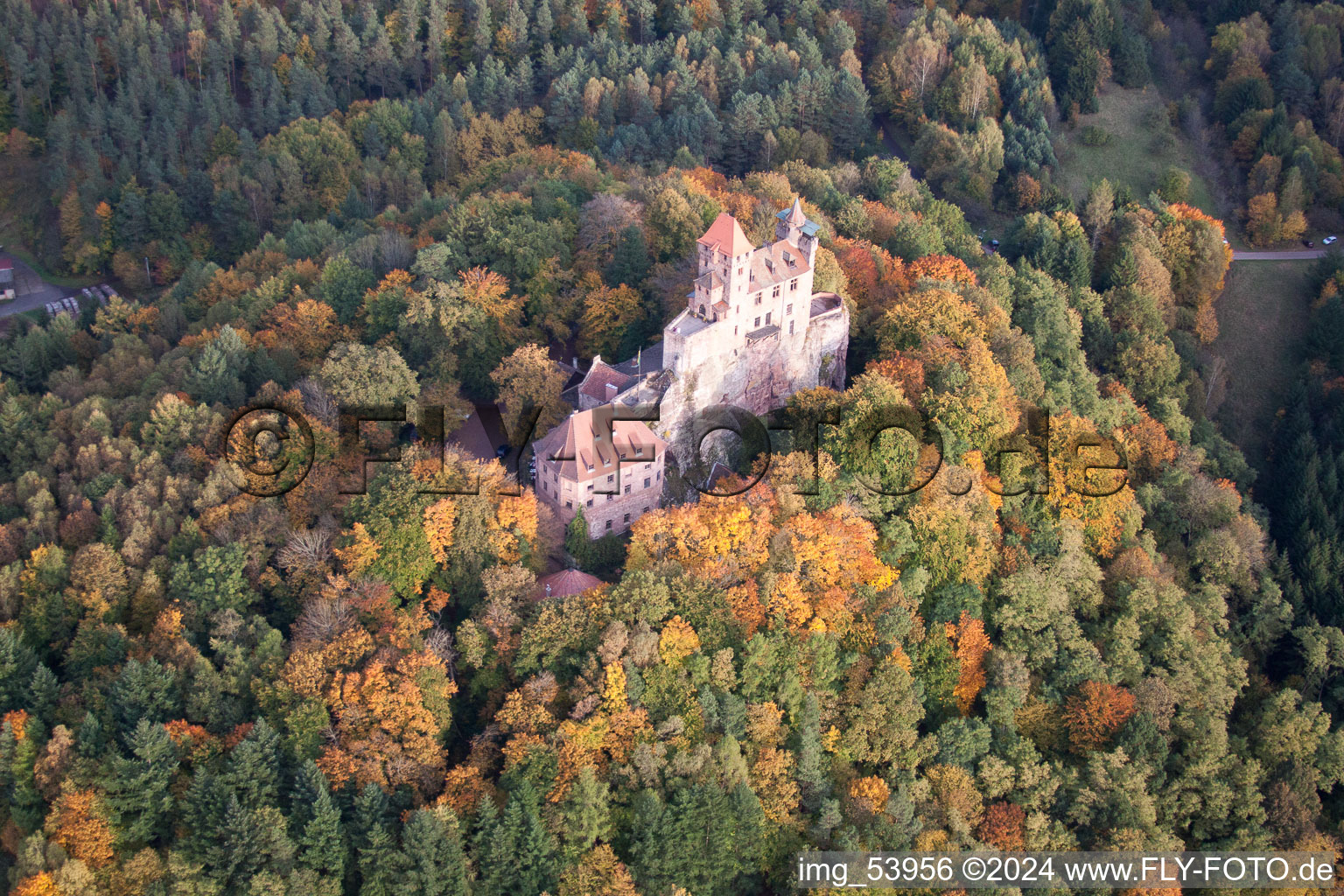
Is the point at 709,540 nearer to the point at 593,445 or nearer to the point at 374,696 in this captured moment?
the point at 593,445

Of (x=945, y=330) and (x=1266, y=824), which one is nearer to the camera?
(x=1266, y=824)

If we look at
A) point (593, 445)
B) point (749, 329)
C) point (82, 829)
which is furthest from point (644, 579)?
point (82, 829)

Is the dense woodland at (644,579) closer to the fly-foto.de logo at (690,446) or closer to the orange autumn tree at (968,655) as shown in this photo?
the orange autumn tree at (968,655)

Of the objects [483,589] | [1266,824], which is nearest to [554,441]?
[483,589]

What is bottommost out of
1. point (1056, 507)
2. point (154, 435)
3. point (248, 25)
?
point (1056, 507)

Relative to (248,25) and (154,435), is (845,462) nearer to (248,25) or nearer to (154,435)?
(154,435)

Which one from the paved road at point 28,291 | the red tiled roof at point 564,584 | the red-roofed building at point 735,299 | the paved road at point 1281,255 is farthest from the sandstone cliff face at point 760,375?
the paved road at point 28,291
